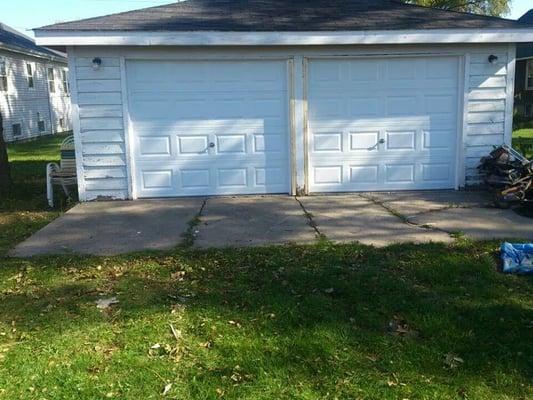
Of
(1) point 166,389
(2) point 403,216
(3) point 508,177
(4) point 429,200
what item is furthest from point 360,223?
(1) point 166,389

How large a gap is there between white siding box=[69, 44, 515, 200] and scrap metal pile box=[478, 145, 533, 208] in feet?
2.30

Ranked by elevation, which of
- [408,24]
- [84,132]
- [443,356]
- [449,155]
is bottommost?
[443,356]

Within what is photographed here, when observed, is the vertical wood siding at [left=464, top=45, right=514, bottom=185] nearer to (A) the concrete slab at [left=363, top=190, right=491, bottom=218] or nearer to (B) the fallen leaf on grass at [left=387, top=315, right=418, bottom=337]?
(A) the concrete slab at [left=363, top=190, right=491, bottom=218]

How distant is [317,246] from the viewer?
19.5ft

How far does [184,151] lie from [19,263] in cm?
378

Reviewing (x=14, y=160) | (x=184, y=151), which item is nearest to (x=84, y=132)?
(x=184, y=151)

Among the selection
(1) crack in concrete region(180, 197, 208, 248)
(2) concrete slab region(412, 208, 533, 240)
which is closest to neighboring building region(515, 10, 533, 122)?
(2) concrete slab region(412, 208, 533, 240)

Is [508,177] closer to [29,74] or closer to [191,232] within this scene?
[191,232]

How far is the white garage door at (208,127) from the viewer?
28.8ft

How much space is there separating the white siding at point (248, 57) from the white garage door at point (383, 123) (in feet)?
0.58

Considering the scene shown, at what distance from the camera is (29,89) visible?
936 inches

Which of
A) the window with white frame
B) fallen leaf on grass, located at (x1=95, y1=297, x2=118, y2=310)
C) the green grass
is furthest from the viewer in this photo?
the window with white frame

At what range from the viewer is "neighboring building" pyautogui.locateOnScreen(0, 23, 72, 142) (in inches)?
832

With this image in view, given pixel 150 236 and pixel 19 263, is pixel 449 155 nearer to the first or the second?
pixel 150 236
